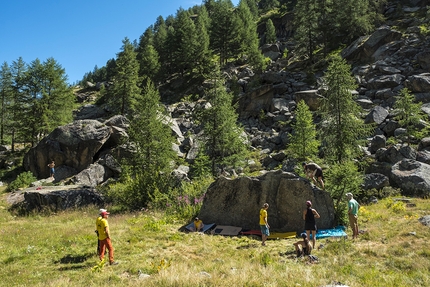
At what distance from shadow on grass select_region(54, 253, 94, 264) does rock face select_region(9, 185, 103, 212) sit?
10475 mm

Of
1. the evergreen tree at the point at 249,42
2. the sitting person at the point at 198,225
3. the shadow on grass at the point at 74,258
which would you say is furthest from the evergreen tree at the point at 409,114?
the shadow on grass at the point at 74,258

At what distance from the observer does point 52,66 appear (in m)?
42.1

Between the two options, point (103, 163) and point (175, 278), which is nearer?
point (175, 278)

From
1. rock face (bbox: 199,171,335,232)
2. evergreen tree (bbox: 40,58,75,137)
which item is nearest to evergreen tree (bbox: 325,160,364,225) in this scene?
rock face (bbox: 199,171,335,232)

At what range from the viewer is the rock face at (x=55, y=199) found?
20.2m

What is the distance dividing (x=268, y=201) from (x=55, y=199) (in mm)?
14869

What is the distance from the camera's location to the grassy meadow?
7816 millimetres

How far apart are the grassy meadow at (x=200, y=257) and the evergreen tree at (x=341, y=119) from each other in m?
5.11

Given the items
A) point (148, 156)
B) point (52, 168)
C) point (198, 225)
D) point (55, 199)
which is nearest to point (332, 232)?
point (198, 225)

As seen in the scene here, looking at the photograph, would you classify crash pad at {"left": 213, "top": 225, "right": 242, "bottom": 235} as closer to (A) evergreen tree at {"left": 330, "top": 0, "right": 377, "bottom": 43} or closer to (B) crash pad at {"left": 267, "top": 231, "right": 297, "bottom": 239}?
(B) crash pad at {"left": 267, "top": 231, "right": 297, "bottom": 239}

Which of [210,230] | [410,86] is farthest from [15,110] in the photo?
[410,86]

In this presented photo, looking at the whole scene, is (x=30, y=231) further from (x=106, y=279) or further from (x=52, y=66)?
(x=52, y=66)

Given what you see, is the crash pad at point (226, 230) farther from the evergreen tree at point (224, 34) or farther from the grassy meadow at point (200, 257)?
the evergreen tree at point (224, 34)

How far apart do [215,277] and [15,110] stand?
4232cm
